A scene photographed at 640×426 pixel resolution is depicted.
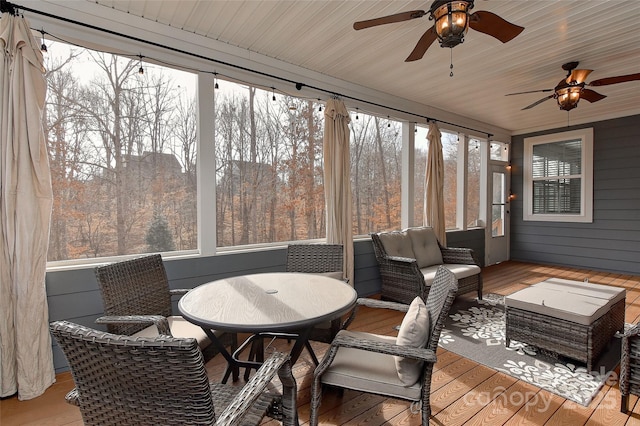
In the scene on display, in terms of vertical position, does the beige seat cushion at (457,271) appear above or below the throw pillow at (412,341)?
below

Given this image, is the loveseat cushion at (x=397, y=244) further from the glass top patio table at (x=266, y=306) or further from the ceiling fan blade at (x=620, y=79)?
the ceiling fan blade at (x=620, y=79)

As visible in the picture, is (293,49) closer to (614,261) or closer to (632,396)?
(632,396)

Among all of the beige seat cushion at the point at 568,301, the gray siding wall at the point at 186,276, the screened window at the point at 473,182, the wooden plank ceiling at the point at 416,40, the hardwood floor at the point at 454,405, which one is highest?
the wooden plank ceiling at the point at 416,40

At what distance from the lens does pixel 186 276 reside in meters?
2.88

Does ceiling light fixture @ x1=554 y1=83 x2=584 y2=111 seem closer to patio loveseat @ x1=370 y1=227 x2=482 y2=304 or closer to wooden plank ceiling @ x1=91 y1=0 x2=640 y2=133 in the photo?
wooden plank ceiling @ x1=91 y1=0 x2=640 y2=133

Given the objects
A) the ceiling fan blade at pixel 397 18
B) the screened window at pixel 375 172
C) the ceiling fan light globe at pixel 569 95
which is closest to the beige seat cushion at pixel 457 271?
the screened window at pixel 375 172

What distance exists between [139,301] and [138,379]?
1363 mm

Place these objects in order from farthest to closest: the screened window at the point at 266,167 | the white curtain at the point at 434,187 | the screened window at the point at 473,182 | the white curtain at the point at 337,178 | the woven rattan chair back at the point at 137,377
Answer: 1. the screened window at the point at 473,182
2. the white curtain at the point at 434,187
3. the white curtain at the point at 337,178
4. the screened window at the point at 266,167
5. the woven rattan chair back at the point at 137,377

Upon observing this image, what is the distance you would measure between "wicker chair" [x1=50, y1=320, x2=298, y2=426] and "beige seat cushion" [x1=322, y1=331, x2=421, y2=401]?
0.68m

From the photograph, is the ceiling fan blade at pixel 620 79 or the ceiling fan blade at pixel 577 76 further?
the ceiling fan blade at pixel 577 76

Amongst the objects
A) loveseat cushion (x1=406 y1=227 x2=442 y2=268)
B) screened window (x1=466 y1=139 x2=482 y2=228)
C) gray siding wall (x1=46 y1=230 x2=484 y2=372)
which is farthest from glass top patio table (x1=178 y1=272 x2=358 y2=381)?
screened window (x1=466 y1=139 x2=482 y2=228)

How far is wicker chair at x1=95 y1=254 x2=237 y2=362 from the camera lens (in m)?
1.87

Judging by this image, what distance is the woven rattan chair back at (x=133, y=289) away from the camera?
6.24 ft

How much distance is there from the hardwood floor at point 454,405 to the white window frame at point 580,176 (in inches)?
189
